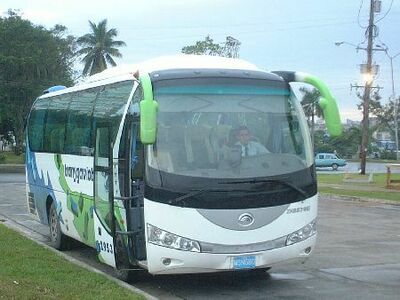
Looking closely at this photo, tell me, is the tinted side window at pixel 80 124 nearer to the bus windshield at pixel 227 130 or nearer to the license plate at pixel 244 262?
the bus windshield at pixel 227 130

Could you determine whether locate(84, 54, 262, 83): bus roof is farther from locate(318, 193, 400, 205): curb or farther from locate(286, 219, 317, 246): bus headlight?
locate(318, 193, 400, 205): curb

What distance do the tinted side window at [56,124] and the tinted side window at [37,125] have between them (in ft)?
1.23

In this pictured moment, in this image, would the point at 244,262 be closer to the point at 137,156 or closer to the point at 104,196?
the point at 137,156

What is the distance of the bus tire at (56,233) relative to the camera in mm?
11859

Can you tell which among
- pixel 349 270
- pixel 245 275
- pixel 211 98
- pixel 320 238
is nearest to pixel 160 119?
pixel 211 98

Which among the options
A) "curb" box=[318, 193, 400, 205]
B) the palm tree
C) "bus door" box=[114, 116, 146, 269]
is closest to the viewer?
"bus door" box=[114, 116, 146, 269]

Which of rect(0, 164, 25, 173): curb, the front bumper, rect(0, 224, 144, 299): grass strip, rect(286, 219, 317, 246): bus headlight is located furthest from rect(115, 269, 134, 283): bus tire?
rect(0, 164, 25, 173): curb

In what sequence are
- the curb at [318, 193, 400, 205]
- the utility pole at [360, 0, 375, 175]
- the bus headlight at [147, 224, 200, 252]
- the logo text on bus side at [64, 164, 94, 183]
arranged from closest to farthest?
the bus headlight at [147, 224, 200, 252]
the logo text on bus side at [64, 164, 94, 183]
the curb at [318, 193, 400, 205]
the utility pole at [360, 0, 375, 175]

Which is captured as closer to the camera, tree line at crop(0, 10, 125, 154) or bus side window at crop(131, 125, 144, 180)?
bus side window at crop(131, 125, 144, 180)

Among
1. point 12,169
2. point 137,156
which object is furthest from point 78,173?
point 12,169

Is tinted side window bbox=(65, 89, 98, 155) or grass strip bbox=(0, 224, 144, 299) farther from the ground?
tinted side window bbox=(65, 89, 98, 155)

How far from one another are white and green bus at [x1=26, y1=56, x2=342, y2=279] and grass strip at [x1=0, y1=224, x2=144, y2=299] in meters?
0.51

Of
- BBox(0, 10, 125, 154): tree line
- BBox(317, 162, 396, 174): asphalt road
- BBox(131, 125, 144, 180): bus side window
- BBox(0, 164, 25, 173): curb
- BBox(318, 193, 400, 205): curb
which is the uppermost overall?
BBox(0, 10, 125, 154): tree line

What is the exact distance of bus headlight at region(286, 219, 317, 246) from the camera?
799 cm
